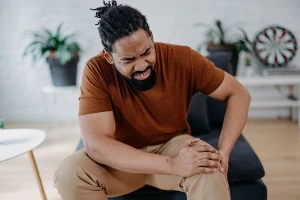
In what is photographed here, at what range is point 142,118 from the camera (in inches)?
54.0

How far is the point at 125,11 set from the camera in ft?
4.10

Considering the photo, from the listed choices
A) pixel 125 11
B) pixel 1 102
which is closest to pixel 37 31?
pixel 1 102

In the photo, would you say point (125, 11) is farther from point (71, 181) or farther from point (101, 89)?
point (71, 181)

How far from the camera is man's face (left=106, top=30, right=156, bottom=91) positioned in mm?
1207

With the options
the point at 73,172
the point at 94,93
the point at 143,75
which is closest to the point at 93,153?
the point at 73,172

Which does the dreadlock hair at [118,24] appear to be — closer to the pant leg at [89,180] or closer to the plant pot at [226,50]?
the pant leg at [89,180]

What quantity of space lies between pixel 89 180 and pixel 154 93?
0.39m

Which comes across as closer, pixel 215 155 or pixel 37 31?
pixel 215 155

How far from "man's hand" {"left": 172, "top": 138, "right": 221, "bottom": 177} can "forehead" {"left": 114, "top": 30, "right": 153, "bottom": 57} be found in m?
0.36

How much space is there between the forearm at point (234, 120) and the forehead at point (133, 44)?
0.43 metres

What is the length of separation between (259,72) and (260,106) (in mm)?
379

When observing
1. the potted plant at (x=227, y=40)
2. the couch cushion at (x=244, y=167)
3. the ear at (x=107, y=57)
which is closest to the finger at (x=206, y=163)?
the couch cushion at (x=244, y=167)

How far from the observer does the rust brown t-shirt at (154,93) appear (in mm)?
1341

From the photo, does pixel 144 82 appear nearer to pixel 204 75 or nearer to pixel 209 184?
pixel 204 75
